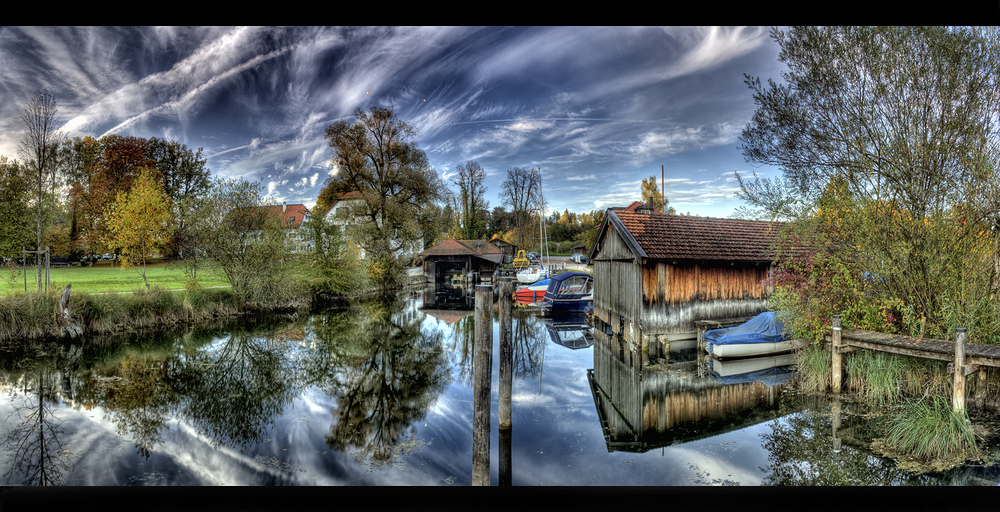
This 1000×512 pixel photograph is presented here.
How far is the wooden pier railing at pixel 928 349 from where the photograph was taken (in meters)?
4.38

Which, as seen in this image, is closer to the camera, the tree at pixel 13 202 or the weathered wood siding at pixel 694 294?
the weathered wood siding at pixel 694 294

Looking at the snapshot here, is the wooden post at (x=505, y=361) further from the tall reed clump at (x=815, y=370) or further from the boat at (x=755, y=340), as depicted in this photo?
the boat at (x=755, y=340)

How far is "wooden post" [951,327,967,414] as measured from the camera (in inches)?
172

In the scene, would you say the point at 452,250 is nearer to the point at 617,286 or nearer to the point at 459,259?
the point at 459,259

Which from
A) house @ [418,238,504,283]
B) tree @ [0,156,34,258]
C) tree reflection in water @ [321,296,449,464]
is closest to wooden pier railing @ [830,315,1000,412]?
tree reflection in water @ [321,296,449,464]

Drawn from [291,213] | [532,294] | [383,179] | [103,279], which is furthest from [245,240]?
[532,294]

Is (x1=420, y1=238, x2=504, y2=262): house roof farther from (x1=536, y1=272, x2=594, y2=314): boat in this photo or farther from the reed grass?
the reed grass

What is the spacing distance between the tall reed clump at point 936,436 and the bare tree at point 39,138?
16708 mm

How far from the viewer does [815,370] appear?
6629mm

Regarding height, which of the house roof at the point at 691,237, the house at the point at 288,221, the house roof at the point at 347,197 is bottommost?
the house roof at the point at 691,237

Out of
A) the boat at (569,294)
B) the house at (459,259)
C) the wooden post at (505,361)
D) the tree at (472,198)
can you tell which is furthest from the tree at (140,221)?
the tree at (472,198)

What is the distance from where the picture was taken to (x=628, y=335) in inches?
406

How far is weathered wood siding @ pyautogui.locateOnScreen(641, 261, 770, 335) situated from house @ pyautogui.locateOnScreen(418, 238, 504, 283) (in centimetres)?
1872
